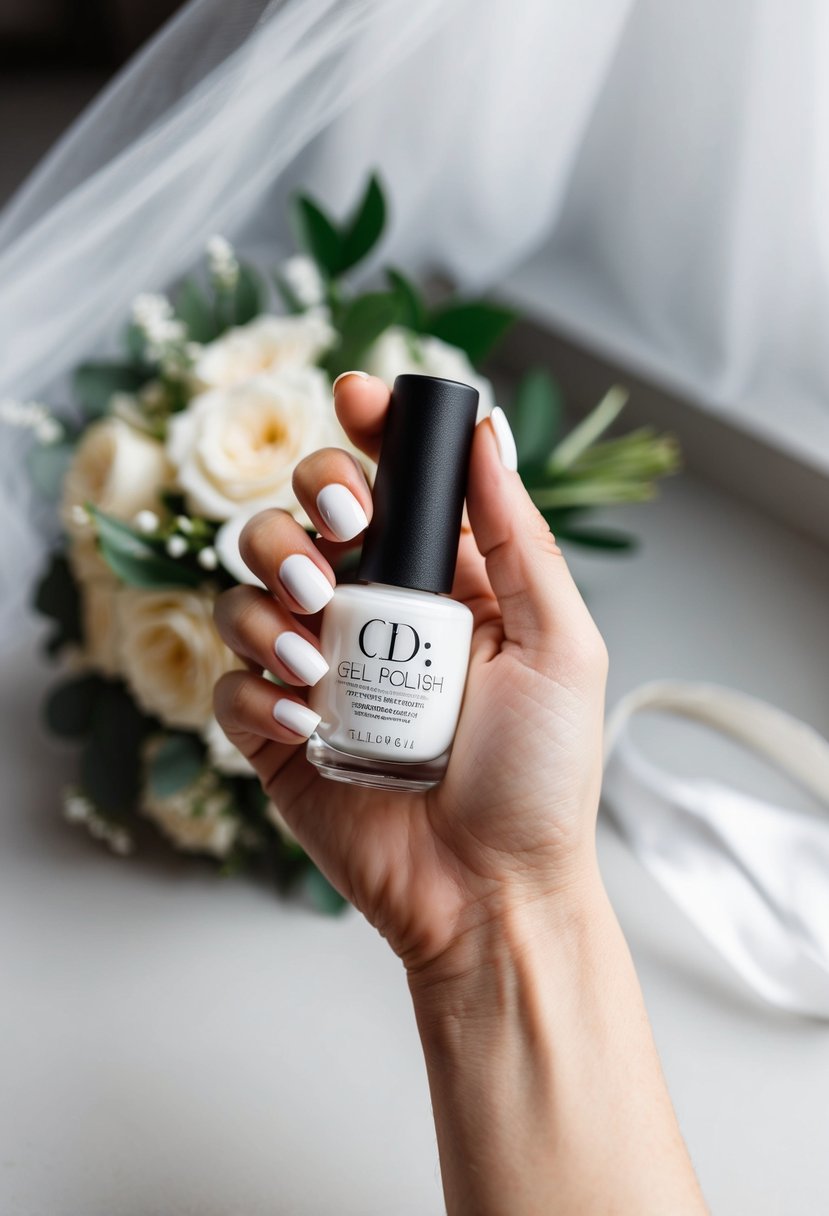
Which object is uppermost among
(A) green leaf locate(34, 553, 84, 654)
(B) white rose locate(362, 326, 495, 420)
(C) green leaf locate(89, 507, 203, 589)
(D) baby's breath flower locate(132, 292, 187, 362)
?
(B) white rose locate(362, 326, 495, 420)

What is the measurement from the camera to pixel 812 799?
0.97 metres

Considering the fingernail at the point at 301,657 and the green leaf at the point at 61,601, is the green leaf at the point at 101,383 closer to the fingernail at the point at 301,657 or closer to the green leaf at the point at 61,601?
the green leaf at the point at 61,601

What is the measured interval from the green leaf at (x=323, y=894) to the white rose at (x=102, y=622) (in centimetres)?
25

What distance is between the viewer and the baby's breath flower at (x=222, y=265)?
3.11ft

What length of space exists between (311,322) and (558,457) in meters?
0.27

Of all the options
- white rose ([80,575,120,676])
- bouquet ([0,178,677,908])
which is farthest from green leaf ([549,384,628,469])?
white rose ([80,575,120,676])

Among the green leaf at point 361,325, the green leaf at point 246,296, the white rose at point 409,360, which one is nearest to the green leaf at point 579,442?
the white rose at point 409,360

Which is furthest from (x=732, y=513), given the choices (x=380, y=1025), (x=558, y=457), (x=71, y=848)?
(x=71, y=848)

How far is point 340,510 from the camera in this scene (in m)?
0.67

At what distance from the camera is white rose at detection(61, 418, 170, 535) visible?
0.88m

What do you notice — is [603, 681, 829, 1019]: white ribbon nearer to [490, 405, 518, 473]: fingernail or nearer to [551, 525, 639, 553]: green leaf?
[551, 525, 639, 553]: green leaf

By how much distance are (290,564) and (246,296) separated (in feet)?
1.43

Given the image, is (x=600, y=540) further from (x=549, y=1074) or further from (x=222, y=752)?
(x=549, y=1074)

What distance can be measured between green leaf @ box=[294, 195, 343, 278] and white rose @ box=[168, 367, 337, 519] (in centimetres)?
20
